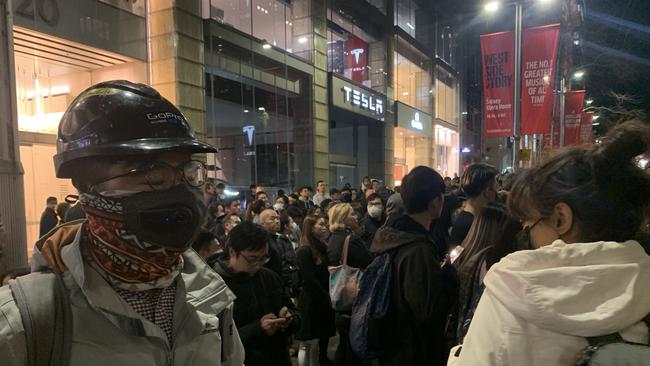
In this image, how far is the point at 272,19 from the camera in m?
15.2

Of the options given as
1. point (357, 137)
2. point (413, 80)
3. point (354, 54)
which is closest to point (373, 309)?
point (354, 54)

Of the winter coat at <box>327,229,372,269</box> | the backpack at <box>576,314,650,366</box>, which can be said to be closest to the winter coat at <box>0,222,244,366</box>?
the backpack at <box>576,314,650,366</box>

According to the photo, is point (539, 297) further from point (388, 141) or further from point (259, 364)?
→ point (388, 141)

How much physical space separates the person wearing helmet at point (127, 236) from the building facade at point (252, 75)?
6478 mm

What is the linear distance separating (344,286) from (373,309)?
1041mm

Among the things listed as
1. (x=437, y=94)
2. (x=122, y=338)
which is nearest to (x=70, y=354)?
(x=122, y=338)

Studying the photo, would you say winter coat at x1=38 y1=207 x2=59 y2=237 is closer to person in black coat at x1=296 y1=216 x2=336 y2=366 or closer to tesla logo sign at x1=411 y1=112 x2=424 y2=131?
person in black coat at x1=296 y1=216 x2=336 y2=366

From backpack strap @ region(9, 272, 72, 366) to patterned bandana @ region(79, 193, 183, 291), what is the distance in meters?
0.15

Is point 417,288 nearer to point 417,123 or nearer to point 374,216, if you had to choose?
point 374,216

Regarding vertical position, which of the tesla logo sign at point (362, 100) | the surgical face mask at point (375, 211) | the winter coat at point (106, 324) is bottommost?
the surgical face mask at point (375, 211)

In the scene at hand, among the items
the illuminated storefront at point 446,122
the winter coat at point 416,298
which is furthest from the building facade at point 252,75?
the winter coat at point 416,298

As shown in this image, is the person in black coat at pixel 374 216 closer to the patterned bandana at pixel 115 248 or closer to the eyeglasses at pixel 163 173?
the eyeglasses at pixel 163 173

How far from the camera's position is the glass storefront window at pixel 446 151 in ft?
100

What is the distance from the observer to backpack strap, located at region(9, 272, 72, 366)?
110 centimetres
